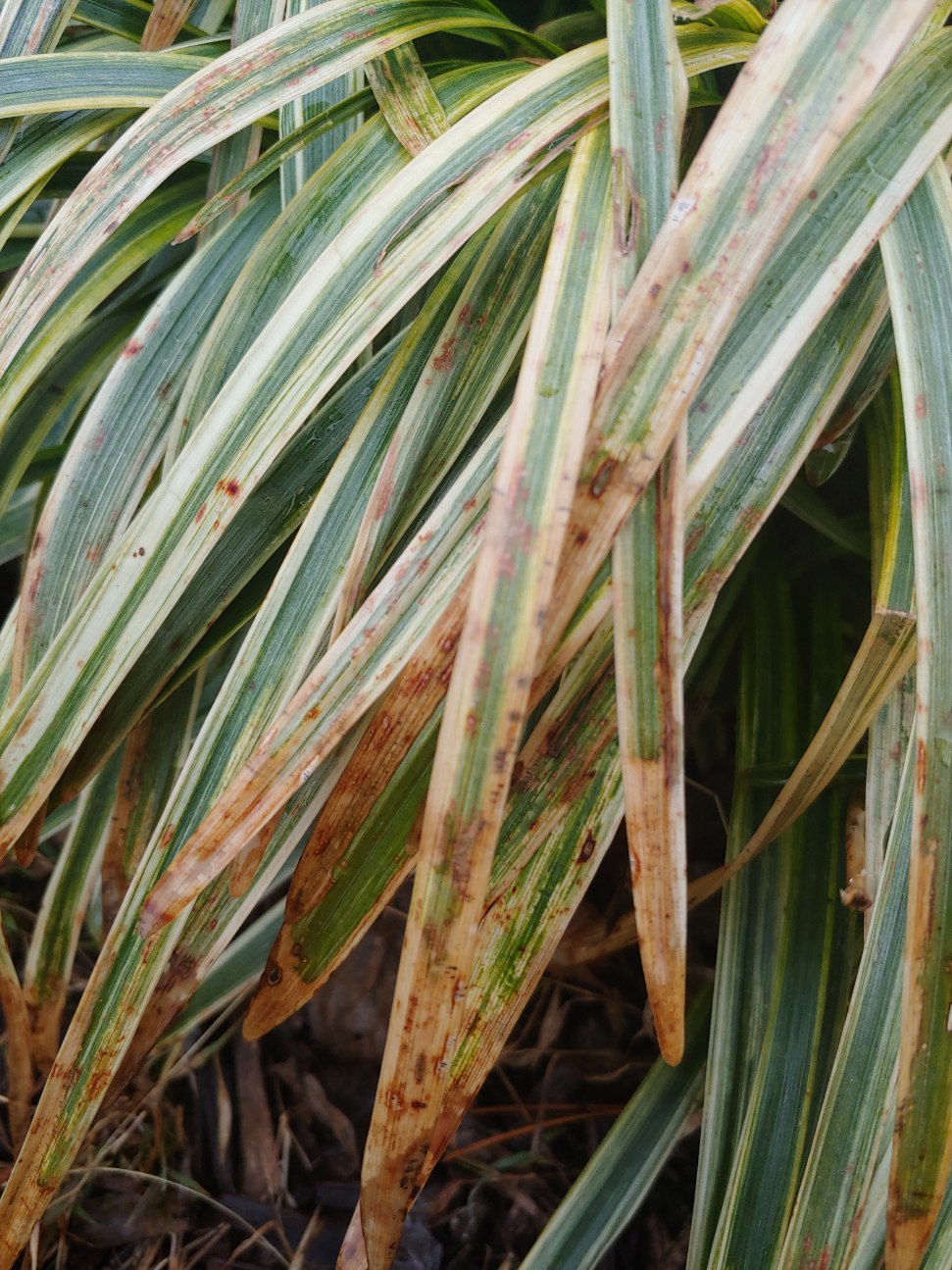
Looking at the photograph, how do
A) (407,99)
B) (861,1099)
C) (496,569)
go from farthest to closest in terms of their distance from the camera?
(407,99), (861,1099), (496,569)

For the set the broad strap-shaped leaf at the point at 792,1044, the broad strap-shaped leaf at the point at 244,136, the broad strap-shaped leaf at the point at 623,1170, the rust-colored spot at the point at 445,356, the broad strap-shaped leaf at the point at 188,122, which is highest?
the broad strap-shaped leaf at the point at 244,136

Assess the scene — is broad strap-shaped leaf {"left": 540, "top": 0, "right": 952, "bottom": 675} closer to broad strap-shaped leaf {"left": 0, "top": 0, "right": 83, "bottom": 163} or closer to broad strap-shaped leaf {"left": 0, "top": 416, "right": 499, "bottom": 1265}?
broad strap-shaped leaf {"left": 0, "top": 416, "right": 499, "bottom": 1265}

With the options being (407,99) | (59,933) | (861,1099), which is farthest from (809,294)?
(59,933)

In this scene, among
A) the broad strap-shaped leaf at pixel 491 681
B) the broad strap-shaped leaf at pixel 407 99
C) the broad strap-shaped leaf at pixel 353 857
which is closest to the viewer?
the broad strap-shaped leaf at pixel 491 681

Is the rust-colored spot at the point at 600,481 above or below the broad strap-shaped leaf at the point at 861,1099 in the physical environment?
above

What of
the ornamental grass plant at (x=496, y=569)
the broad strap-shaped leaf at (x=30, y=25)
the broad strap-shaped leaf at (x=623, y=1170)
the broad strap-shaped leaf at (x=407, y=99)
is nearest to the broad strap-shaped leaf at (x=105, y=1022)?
the ornamental grass plant at (x=496, y=569)

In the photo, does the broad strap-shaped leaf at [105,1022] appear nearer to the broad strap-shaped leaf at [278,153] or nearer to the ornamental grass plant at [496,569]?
the ornamental grass plant at [496,569]

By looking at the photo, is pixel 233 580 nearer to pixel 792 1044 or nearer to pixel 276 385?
pixel 276 385
